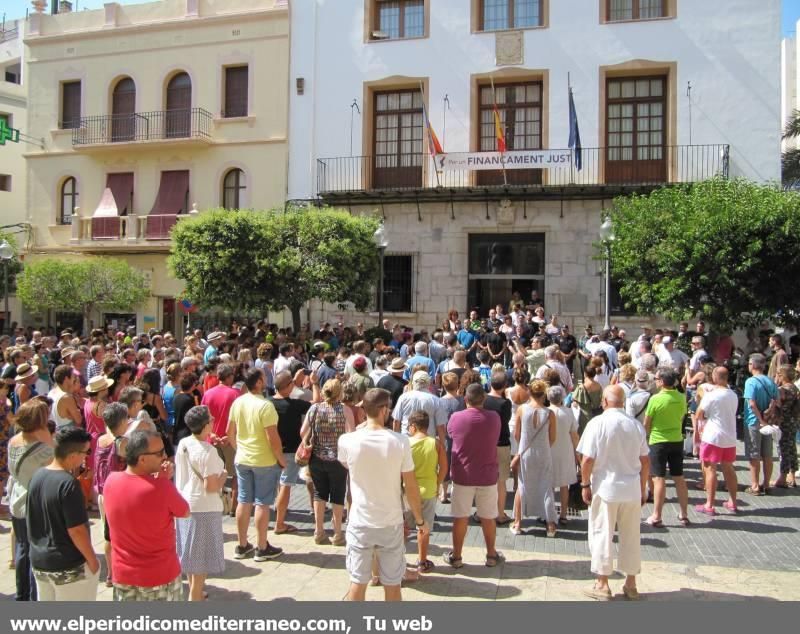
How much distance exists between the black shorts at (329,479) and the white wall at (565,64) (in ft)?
50.7

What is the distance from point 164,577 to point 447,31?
19417 millimetres

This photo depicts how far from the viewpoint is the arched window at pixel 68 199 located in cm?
2462

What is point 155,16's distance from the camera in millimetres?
23406

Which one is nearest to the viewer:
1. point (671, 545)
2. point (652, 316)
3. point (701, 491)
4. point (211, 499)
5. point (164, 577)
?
point (164, 577)

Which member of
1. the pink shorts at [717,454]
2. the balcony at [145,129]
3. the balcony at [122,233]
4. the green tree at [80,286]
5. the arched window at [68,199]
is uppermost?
the balcony at [145,129]

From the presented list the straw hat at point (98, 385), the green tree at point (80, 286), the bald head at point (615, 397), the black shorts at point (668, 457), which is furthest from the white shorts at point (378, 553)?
the green tree at point (80, 286)

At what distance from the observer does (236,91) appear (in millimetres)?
22844

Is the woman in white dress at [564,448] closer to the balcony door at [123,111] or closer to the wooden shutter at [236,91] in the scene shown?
the wooden shutter at [236,91]

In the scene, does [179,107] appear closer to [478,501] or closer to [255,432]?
[255,432]

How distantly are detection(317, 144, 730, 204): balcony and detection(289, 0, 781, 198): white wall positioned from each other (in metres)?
0.39

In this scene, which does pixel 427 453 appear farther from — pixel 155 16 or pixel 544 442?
pixel 155 16

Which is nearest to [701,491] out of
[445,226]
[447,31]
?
[445,226]

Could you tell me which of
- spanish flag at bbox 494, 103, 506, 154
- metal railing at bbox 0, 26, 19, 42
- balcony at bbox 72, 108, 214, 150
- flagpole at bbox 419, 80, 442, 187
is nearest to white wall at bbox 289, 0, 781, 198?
flagpole at bbox 419, 80, 442, 187

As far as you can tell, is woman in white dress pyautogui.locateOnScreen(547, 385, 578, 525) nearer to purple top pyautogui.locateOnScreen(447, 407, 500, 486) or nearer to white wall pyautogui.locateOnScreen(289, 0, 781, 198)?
purple top pyautogui.locateOnScreen(447, 407, 500, 486)
